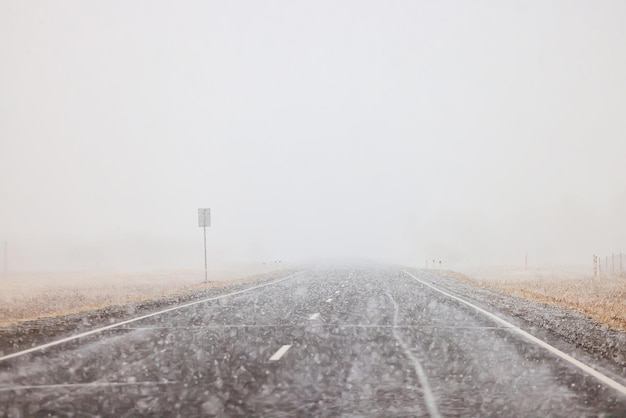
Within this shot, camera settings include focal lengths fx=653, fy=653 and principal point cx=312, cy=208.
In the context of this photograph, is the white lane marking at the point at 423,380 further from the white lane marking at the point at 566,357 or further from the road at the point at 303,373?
the white lane marking at the point at 566,357

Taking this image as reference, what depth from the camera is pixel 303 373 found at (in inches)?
350

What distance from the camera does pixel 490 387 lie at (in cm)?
802

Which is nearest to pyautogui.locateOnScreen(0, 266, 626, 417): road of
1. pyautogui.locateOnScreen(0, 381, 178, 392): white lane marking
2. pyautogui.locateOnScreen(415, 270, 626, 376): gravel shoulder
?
pyautogui.locateOnScreen(0, 381, 178, 392): white lane marking

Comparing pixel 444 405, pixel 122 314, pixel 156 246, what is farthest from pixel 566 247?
pixel 444 405

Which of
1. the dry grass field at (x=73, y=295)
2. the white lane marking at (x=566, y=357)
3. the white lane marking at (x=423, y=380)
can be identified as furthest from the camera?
the dry grass field at (x=73, y=295)

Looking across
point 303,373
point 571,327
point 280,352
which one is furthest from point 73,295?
point 303,373

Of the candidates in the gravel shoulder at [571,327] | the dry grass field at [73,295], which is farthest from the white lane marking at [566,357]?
the dry grass field at [73,295]

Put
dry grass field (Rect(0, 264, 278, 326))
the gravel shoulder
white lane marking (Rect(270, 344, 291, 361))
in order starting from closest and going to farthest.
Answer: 1. white lane marking (Rect(270, 344, 291, 361))
2. the gravel shoulder
3. dry grass field (Rect(0, 264, 278, 326))

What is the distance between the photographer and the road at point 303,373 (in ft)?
22.6

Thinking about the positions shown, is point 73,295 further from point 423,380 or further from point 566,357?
point 423,380

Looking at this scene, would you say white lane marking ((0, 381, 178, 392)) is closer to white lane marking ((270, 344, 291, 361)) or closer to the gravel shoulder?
white lane marking ((270, 344, 291, 361))

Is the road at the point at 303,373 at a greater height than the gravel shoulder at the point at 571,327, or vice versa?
the road at the point at 303,373

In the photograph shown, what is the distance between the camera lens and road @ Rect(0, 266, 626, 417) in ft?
22.6

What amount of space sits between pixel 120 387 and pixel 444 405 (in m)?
3.89
